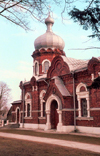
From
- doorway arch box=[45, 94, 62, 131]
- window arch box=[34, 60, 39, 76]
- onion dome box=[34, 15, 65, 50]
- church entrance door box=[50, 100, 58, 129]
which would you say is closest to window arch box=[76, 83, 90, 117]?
doorway arch box=[45, 94, 62, 131]

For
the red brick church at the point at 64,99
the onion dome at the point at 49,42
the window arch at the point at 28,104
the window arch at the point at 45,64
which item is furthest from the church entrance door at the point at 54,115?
the onion dome at the point at 49,42

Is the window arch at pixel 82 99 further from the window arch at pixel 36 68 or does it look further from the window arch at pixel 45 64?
the window arch at pixel 36 68

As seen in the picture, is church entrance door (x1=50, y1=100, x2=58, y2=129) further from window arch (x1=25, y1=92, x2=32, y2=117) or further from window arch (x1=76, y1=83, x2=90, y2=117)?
window arch (x1=25, y1=92, x2=32, y2=117)

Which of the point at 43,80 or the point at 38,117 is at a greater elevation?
the point at 43,80

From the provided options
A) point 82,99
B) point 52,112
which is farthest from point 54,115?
point 82,99

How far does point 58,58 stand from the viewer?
Result: 20250mm

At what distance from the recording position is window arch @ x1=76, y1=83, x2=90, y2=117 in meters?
17.2

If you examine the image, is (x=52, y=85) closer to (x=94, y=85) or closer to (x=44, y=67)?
(x=44, y=67)

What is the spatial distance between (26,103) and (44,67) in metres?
5.58

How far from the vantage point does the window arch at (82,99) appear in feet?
56.6

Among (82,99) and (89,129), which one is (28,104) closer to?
(82,99)

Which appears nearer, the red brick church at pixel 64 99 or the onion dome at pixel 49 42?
the red brick church at pixel 64 99

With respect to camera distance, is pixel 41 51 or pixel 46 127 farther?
pixel 41 51

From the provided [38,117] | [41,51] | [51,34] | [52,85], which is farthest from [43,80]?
[51,34]
